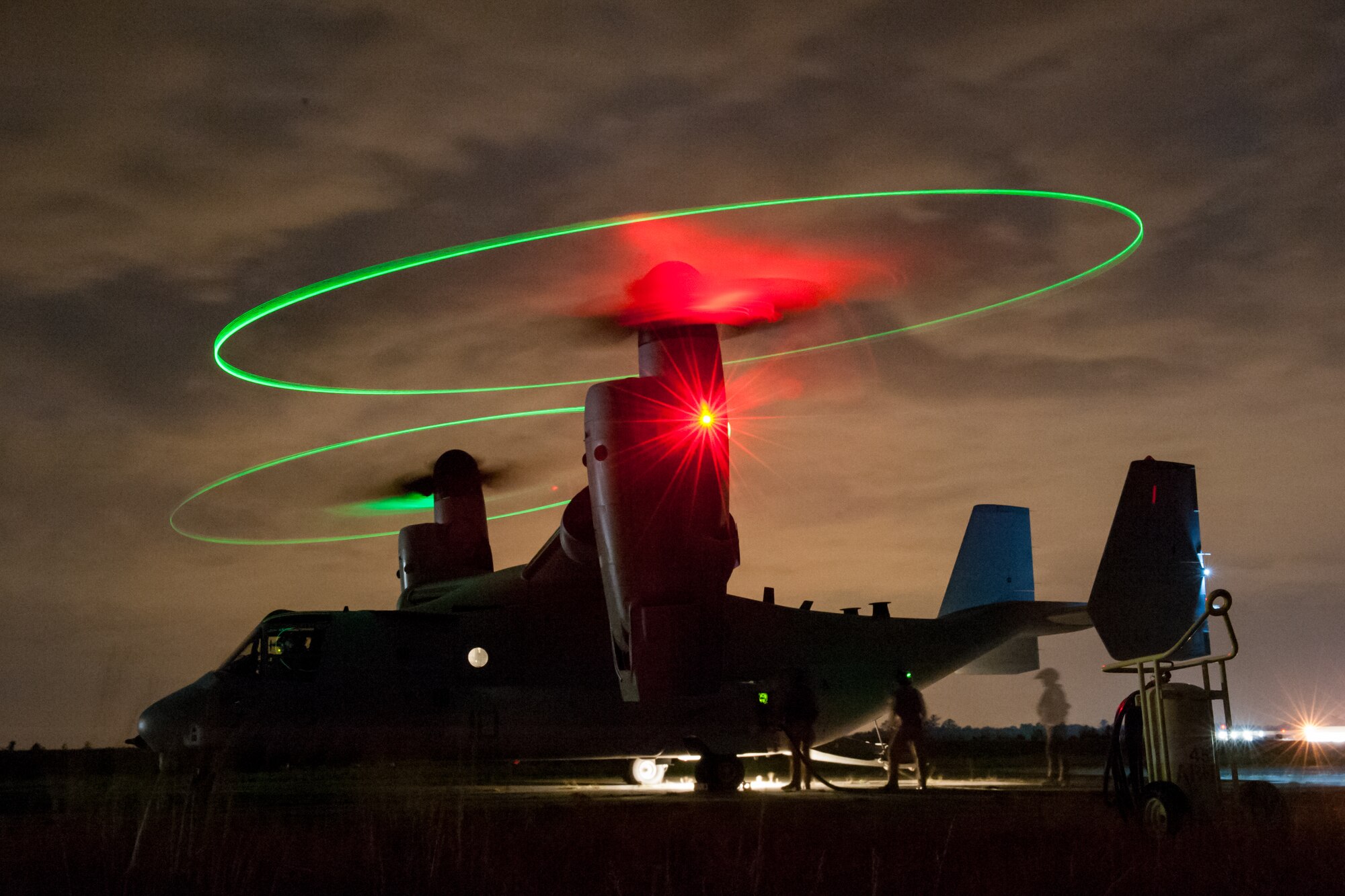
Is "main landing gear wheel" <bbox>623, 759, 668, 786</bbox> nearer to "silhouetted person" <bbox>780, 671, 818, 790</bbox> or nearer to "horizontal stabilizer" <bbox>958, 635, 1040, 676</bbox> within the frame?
"silhouetted person" <bbox>780, 671, 818, 790</bbox>

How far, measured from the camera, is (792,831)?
35.1 feet

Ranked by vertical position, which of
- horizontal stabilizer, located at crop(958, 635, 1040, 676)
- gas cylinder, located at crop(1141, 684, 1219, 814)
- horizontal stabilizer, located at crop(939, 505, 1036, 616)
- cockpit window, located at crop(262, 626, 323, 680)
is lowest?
gas cylinder, located at crop(1141, 684, 1219, 814)

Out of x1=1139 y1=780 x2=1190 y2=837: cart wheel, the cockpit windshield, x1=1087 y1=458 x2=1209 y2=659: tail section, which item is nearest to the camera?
x1=1139 y1=780 x2=1190 y2=837: cart wheel

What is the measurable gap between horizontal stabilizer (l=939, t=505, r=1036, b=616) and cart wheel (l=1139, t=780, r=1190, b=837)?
18.6m

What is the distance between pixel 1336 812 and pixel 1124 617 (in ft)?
9.78

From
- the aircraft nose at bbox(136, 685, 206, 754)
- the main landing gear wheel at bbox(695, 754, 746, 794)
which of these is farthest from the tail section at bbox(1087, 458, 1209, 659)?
the aircraft nose at bbox(136, 685, 206, 754)

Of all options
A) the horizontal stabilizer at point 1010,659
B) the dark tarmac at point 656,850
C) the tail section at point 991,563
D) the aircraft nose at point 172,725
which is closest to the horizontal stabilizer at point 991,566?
the tail section at point 991,563

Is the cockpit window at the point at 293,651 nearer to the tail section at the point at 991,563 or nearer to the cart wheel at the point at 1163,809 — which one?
the cart wheel at the point at 1163,809

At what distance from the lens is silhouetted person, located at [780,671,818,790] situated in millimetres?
19781

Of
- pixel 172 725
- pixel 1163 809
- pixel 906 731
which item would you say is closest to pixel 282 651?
pixel 172 725

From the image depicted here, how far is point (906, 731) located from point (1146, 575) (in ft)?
23.5

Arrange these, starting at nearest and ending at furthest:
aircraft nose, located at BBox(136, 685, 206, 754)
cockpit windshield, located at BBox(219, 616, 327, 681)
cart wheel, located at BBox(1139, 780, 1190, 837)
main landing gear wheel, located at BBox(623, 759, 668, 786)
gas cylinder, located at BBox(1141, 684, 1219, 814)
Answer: cart wheel, located at BBox(1139, 780, 1190, 837), gas cylinder, located at BBox(1141, 684, 1219, 814), aircraft nose, located at BBox(136, 685, 206, 754), cockpit windshield, located at BBox(219, 616, 327, 681), main landing gear wheel, located at BBox(623, 759, 668, 786)

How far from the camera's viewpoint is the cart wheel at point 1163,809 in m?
9.31

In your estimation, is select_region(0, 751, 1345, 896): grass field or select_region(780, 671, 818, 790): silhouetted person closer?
select_region(0, 751, 1345, 896): grass field
